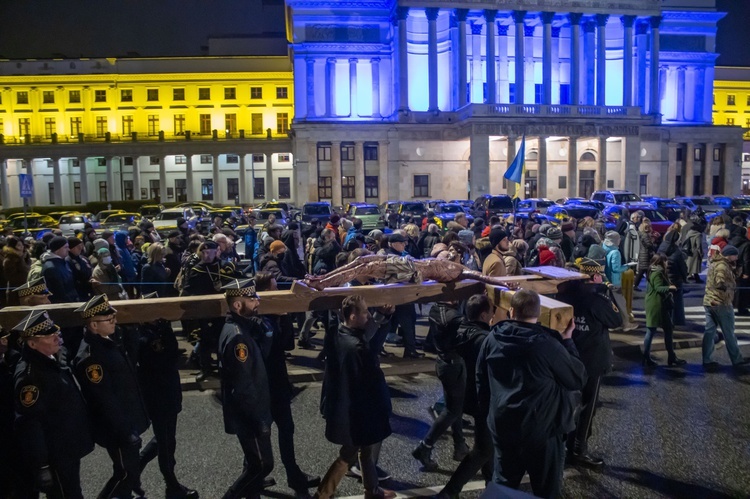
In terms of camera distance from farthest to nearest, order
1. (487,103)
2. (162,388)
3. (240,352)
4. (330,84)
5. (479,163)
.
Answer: (330,84), (487,103), (479,163), (162,388), (240,352)

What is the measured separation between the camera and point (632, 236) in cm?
1708

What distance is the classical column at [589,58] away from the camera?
57.7 m

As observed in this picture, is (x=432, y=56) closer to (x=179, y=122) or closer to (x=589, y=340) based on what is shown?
(x=179, y=122)

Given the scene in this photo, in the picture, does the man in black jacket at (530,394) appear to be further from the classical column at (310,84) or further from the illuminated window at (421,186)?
the classical column at (310,84)

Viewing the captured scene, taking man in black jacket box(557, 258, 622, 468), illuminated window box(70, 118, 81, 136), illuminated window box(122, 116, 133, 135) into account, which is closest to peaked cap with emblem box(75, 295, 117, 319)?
man in black jacket box(557, 258, 622, 468)

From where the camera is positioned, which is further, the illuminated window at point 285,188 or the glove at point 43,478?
the illuminated window at point 285,188

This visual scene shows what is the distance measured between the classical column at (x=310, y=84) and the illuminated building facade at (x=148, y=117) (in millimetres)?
11102

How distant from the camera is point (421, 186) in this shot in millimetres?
57062

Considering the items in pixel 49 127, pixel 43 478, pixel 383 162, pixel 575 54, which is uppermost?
pixel 575 54

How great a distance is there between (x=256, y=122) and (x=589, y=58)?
120 ft

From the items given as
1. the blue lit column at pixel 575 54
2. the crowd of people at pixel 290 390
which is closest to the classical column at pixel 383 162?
the blue lit column at pixel 575 54

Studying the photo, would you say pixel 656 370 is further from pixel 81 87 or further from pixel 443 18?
pixel 81 87

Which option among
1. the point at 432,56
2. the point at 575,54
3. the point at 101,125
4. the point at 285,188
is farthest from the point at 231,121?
the point at 575,54

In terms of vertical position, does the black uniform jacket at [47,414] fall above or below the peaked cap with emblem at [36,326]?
below
